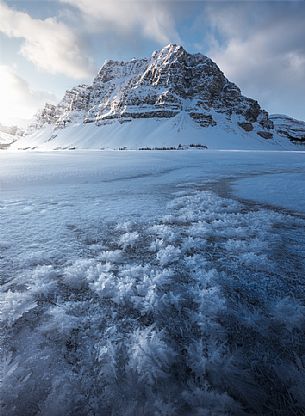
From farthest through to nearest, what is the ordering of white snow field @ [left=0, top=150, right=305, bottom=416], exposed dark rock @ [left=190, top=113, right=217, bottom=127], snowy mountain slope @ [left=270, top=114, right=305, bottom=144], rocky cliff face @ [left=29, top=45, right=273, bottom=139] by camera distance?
1. snowy mountain slope @ [left=270, top=114, right=305, bottom=144]
2. rocky cliff face @ [left=29, top=45, right=273, bottom=139]
3. exposed dark rock @ [left=190, top=113, right=217, bottom=127]
4. white snow field @ [left=0, top=150, right=305, bottom=416]

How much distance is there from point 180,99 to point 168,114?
10.9 meters

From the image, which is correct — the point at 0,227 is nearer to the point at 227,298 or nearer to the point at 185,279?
the point at 185,279

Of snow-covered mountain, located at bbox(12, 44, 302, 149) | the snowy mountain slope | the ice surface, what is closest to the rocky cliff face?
snow-covered mountain, located at bbox(12, 44, 302, 149)

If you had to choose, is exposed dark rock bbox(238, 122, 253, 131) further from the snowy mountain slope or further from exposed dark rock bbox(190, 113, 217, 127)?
the snowy mountain slope

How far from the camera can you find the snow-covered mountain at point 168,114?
8512 centimetres

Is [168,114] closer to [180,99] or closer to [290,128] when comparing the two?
[180,99]

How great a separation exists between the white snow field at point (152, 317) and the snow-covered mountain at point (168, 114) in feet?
252

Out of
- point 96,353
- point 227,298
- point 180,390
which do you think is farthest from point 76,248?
point 180,390

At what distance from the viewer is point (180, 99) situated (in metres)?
98.9

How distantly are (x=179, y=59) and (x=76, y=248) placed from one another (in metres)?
119

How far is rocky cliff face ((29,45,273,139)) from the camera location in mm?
95875

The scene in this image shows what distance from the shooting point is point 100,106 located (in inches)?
Answer: 4441

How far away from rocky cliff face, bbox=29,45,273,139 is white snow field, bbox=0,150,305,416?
9484 cm

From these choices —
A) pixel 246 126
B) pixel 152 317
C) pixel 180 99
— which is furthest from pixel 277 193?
pixel 180 99
